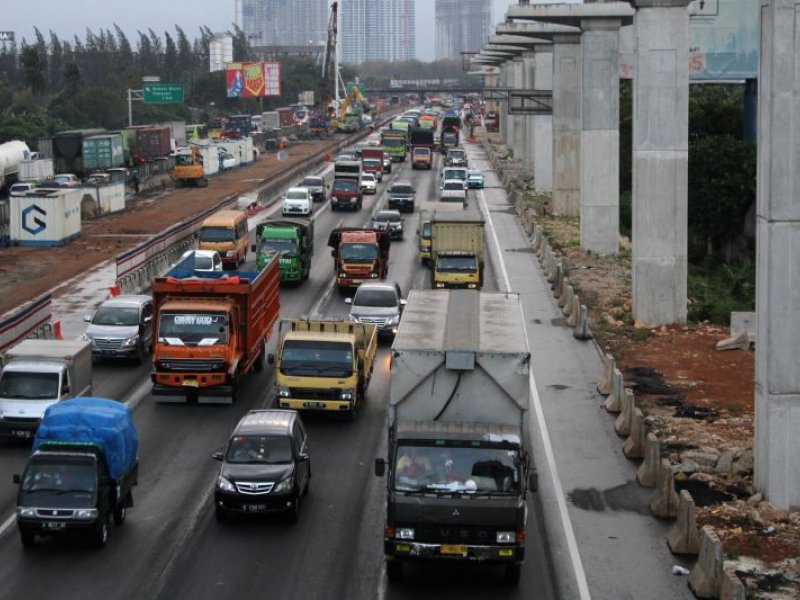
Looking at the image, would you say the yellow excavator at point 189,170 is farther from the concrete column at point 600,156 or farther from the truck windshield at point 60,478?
the truck windshield at point 60,478

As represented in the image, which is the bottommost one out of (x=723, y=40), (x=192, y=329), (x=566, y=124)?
(x=192, y=329)

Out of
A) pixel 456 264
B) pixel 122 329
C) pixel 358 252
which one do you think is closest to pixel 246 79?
pixel 358 252

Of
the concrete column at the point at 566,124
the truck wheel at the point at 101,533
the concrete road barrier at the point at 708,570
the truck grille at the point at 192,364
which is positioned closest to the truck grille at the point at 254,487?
the truck wheel at the point at 101,533

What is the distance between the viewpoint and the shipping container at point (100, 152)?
10131cm

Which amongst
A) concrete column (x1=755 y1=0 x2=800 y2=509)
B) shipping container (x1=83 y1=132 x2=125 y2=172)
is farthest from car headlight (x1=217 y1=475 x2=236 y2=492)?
shipping container (x1=83 y1=132 x2=125 y2=172)

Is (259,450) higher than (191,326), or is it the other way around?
(191,326)

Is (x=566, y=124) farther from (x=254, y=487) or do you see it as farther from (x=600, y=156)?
(x=254, y=487)

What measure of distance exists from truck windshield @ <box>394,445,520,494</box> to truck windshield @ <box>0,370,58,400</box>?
11.7 m

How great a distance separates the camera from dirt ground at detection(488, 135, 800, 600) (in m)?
21.8

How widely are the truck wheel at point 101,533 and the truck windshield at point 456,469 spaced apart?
5.09 m

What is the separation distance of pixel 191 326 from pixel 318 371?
3284 mm

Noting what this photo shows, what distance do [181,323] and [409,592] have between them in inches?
513

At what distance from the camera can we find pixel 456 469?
780 inches

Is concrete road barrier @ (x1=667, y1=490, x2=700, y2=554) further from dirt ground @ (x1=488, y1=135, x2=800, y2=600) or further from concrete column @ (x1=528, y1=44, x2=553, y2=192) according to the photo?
concrete column @ (x1=528, y1=44, x2=553, y2=192)
